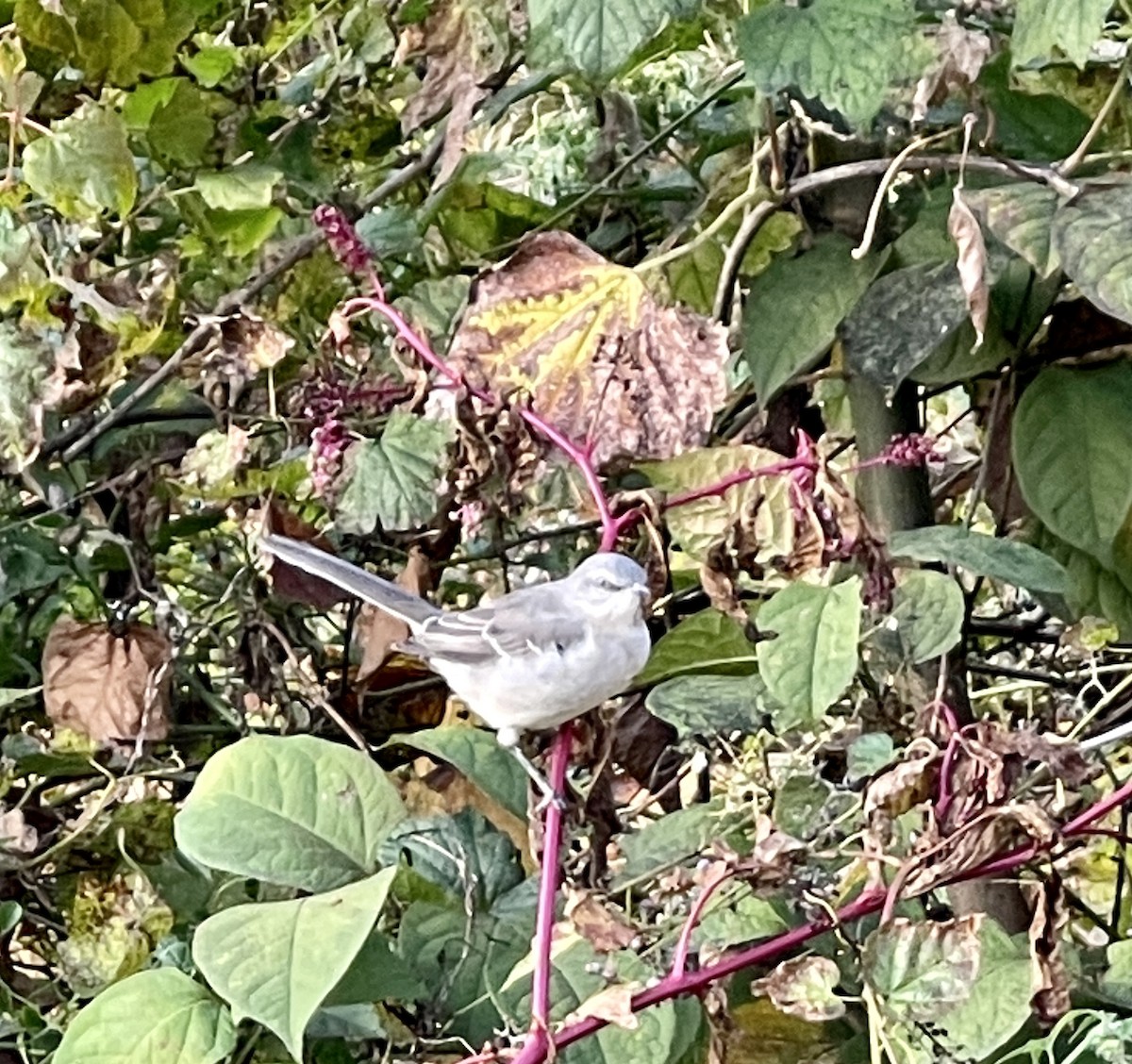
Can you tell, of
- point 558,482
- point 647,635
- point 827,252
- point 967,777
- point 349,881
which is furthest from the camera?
point 558,482

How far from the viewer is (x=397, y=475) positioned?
856mm

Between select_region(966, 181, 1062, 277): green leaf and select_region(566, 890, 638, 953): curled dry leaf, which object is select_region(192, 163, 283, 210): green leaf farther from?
select_region(566, 890, 638, 953): curled dry leaf

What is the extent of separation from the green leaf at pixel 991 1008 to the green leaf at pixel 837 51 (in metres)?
0.41

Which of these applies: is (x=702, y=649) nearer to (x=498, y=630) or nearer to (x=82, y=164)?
(x=498, y=630)

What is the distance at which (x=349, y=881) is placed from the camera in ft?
2.57

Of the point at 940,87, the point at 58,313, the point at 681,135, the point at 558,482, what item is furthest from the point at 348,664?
the point at 940,87

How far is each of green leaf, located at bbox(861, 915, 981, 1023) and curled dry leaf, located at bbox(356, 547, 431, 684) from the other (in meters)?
0.44

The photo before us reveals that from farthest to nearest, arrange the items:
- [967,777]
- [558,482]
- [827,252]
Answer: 1. [558,482]
2. [827,252]
3. [967,777]

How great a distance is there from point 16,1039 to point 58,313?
0.45 metres

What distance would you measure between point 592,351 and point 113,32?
38 cm

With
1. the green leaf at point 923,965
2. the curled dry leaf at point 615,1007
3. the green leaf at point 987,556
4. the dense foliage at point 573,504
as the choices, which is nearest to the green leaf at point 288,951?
the dense foliage at point 573,504

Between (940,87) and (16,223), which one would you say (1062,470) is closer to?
(940,87)

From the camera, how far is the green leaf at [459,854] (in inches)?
35.6

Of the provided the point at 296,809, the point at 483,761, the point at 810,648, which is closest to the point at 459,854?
the point at 483,761
